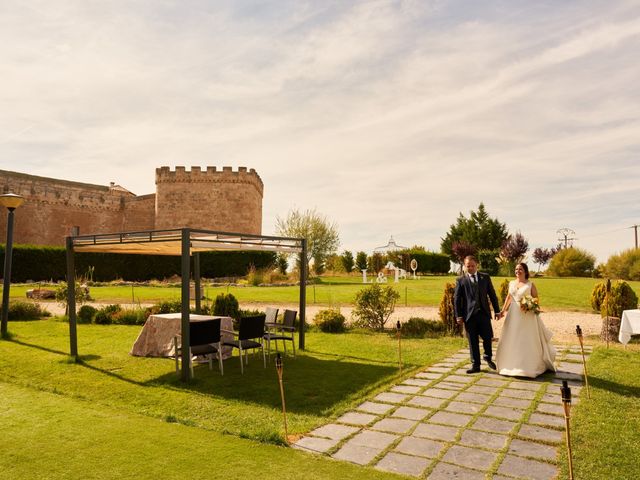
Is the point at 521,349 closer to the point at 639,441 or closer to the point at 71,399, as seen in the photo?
the point at 639,441

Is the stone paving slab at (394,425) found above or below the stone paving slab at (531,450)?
above

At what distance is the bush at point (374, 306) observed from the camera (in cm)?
1236

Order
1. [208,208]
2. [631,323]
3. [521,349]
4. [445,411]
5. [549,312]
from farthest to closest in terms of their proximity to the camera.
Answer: [208,208] < [549,312] < [631,323] < [521,349] < [445,411]

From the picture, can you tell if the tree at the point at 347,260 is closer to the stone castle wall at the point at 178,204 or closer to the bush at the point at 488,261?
the stone castle wall at the point at 178,204

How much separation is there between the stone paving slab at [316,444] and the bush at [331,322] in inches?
295

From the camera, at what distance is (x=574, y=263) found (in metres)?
33.4

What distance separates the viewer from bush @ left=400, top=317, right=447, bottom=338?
11273mm

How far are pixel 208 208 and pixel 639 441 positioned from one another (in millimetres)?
34154

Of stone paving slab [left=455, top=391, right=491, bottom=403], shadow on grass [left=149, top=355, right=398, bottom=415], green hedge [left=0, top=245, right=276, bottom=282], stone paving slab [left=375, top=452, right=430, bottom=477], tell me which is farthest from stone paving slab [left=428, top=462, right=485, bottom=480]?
green hedge [left=0, top=245, right=276, bottom=282]

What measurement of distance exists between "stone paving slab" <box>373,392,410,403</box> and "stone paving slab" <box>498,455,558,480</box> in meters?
1.90

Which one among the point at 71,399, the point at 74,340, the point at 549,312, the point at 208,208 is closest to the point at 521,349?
the point at 71,399

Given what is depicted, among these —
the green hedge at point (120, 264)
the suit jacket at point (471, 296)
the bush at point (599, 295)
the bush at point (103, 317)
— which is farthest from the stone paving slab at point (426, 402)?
the green hedge at point (120, 264)

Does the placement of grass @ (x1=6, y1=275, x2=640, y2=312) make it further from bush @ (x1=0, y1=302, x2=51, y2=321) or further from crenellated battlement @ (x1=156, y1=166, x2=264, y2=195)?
crenellated battlement @ (x1=156, y1=166, x2=264, y2=195)

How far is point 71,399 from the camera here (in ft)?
20.4
